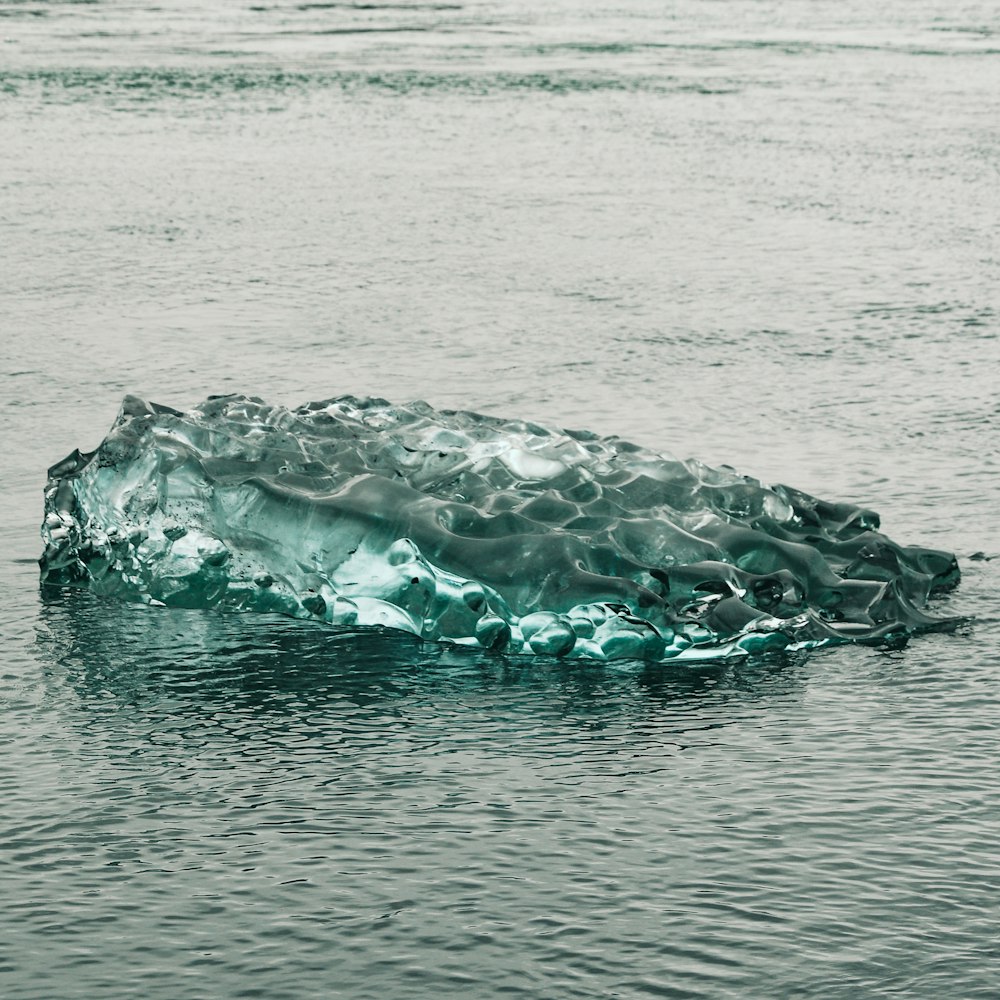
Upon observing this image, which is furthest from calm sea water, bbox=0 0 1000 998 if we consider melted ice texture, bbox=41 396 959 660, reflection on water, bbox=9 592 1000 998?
melted ice texture, bbox=41 396 959 660

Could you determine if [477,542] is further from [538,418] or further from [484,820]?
[538,418]

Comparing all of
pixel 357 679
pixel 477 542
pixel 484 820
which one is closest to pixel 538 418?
pixel 477 542

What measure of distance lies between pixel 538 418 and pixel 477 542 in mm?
2148

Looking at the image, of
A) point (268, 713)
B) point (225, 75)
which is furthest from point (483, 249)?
point (225, 75)

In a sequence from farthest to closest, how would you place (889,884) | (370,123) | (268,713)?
(370,123)
(268,713)
(889,884)

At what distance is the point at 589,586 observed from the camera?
5008 millimetres

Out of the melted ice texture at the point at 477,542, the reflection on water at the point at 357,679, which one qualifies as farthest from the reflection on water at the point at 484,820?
the melted ice texture at the point at 477,542

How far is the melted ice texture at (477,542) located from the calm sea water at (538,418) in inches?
4.8

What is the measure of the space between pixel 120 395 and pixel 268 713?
329 centimetres

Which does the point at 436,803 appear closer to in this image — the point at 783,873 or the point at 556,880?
the point at 556,880

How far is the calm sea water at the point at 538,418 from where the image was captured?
3.56 meters

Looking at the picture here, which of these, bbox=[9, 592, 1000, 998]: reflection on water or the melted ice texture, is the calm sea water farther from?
the melted ice texture

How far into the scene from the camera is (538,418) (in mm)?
7266

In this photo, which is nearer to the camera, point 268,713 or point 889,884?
point 889,884
